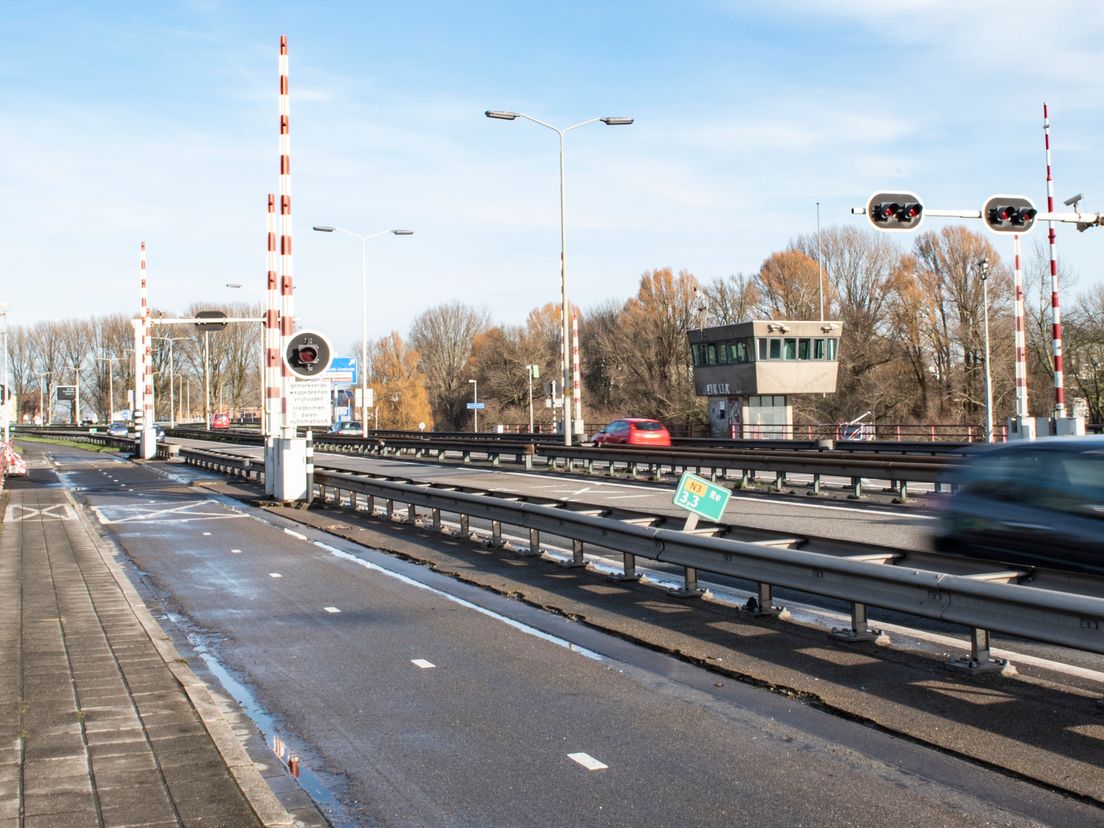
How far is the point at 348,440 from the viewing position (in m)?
48.5

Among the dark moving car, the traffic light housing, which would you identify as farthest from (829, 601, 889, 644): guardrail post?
the traffic light housing

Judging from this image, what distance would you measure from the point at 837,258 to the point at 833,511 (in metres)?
64.0

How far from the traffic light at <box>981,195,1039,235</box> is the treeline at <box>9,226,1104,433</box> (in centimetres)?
3722

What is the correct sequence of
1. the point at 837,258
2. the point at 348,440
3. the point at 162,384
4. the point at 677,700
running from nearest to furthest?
the point at 677,700
the point at 348,440
the point at 837,258
the point at 162,384

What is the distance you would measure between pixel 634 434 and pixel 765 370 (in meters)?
19.8

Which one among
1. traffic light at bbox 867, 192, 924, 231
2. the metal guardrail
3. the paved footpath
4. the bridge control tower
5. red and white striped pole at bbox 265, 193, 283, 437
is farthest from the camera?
the bridge control tower

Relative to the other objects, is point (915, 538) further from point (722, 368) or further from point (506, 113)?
point (722, 368)

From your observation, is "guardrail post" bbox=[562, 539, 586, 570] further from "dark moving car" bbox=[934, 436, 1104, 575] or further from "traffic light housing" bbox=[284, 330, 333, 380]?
"traffic light housing" bbox=[284, 330, 333, 380]

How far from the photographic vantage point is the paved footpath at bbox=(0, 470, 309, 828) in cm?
454

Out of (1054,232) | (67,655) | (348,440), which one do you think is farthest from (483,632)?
(348,440)

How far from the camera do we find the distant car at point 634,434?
36031mm

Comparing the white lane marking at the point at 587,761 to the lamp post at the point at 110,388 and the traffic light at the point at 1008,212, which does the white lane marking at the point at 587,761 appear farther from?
the lamp post at the point at 110,388

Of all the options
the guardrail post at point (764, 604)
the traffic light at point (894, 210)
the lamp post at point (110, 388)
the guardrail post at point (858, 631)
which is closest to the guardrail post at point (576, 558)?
the guardrail post at point (764, 604)

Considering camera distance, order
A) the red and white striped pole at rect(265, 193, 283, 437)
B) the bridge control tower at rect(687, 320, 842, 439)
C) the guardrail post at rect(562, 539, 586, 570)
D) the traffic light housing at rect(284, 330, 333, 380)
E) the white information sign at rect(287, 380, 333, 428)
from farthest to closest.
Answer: the bridge control tower at rect(687, 320, 842, 439), the red and white striped pole at rect(265, 193, 283, 437), the white information sign at rect(287, 380, 333, 428), the traffic light housing at rect(284, 330, 333, 380), the guardrail post at rect(562, 539, 586, 570)
